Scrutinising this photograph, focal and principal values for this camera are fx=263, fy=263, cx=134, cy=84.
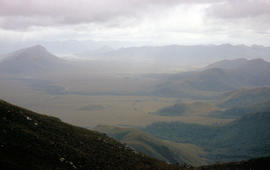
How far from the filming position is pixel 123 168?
35.3 m

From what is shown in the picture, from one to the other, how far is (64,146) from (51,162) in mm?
7110

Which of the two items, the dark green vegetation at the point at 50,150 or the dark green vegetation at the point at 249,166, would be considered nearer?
the dark green vegetation at the point at 50,150

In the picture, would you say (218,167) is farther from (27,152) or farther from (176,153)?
(176,153)

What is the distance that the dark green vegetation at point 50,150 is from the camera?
26636 mm

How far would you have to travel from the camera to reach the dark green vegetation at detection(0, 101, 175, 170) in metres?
26.6

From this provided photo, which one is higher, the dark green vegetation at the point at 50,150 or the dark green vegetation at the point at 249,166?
the dark green vegetation at the point at 50,150

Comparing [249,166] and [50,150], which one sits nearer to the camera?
[50,150]

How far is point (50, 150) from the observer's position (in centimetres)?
3212

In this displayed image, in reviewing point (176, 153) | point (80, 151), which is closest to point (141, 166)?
point (80, 151)

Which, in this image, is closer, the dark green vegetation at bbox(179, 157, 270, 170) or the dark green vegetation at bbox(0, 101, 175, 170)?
the dark green vegetation at bbox(0, 101, 175, 170)

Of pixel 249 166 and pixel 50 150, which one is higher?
pixel 50 150

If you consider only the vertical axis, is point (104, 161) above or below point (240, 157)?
above

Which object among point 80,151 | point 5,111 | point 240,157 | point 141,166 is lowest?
point 240,157

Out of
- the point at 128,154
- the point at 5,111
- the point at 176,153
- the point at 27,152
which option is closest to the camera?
the point at 27,152
